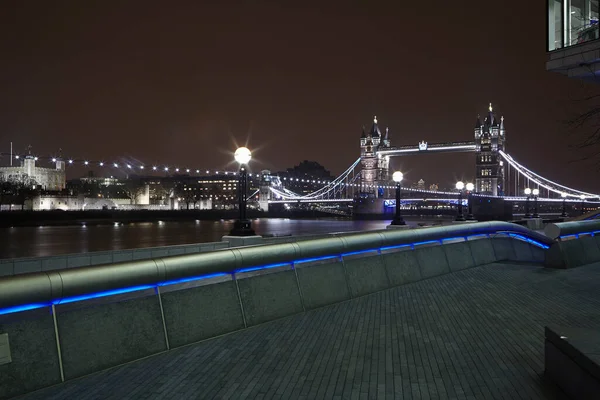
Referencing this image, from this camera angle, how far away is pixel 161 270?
706cm

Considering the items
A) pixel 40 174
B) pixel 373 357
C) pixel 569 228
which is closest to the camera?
pixel 373 357

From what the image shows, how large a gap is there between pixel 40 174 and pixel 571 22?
469 feet

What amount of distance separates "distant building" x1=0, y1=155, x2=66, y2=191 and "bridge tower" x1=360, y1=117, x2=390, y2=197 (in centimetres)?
8367

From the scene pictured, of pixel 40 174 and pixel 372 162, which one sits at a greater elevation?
pixel 372 162

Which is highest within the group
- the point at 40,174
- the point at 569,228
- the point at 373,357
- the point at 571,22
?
the point at 40,174

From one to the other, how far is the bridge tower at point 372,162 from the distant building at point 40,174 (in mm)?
83667

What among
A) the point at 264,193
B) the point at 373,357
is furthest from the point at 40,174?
the point at 373,357

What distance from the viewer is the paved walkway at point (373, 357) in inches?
217

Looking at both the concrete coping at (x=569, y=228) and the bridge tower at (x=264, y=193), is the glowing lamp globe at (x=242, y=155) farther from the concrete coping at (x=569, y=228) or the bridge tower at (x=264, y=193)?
the bridge tower at (x=264, y=193)

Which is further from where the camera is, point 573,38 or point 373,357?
point 573,38

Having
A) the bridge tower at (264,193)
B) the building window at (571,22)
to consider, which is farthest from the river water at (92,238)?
the bridge tower at (264,193)

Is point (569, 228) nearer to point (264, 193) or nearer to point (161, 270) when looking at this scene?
point (161, 270)

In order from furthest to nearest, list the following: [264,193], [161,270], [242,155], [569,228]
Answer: [264,193] < [569,228] < [242,155] < [161,270]

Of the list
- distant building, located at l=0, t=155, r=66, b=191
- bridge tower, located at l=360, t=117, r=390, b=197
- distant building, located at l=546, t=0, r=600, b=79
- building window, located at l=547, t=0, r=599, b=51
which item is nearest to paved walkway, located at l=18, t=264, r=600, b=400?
distant building, located at l=546, t=0, r=600, b=79
